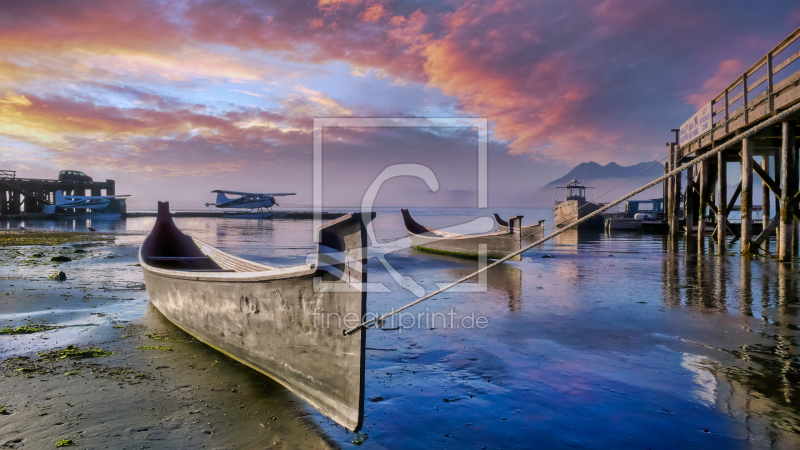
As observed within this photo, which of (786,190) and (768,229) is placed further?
(768,229)

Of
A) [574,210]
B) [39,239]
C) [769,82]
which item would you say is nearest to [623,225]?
[574,210]

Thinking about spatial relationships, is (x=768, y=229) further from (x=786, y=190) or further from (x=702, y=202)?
(x=702, y=202)

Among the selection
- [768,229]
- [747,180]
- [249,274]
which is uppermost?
[747,180]

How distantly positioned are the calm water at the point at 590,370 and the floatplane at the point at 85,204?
63.3m

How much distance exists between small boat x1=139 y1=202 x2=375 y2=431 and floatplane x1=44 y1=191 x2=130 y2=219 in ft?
212

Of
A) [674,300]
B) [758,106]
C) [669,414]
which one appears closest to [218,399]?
[669,414]

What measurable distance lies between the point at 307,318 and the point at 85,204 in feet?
223

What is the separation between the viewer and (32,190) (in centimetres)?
5347

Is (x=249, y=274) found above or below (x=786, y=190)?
below

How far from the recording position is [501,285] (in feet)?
35.7

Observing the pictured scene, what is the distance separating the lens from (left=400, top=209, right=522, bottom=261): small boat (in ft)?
52.4

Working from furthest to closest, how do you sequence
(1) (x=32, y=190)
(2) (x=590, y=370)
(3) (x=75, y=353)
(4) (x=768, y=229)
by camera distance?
(1) (x=32, y=190)
(4) (x=768, y=229)
(3) (x=75, y=353)
(2) (x=590, y=370)

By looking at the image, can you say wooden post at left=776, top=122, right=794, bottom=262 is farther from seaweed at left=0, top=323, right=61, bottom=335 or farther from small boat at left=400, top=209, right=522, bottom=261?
seaweed at left=0, top=323, right=61, bottom=335

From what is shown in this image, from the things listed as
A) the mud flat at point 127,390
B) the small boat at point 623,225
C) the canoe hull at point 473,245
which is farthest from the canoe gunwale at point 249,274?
the small boat at point 623,225
